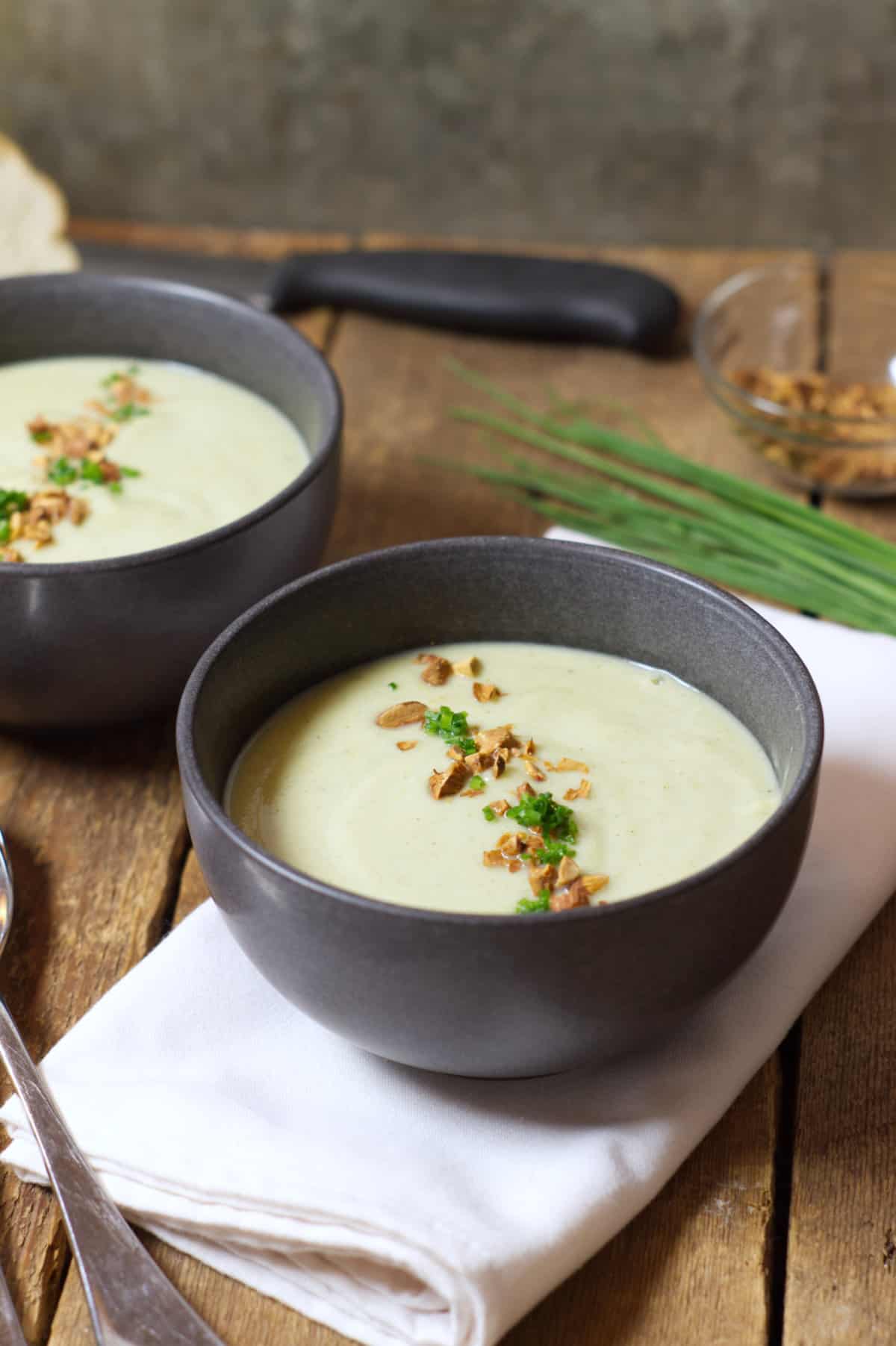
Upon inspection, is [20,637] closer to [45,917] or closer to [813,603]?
[45,917]

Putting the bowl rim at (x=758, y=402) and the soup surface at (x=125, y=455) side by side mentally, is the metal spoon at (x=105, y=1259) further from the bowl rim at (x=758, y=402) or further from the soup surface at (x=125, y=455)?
the bowl rim at (x=758, y=402)

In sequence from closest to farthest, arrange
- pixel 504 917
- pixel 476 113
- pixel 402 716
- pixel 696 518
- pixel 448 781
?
1. pixel 504 917
2. pixel 448 781
3. pixel 402 716
4. pixel 696 518
5. pixel 476 113

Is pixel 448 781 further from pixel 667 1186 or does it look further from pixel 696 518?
pixel 696 518

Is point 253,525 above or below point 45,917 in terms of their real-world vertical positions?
above

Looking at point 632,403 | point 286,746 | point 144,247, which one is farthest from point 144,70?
point 286,746

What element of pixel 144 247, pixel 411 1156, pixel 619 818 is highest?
pixel 619 818

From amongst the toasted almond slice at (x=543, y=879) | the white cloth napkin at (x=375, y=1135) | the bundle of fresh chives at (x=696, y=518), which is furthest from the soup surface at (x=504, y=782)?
the bundle of fresh chives at (x=696, y=518)

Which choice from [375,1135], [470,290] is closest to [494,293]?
[470,290]
